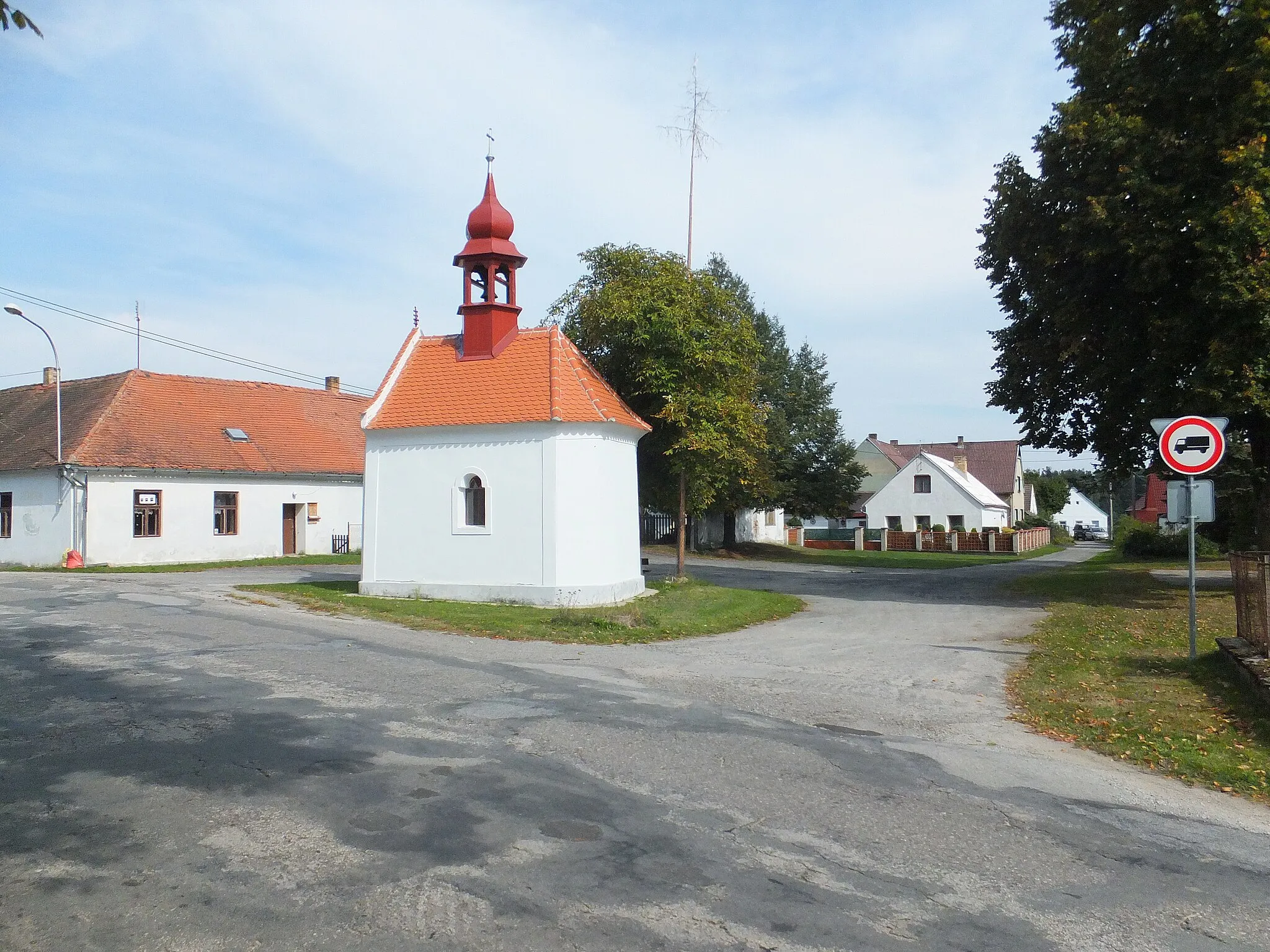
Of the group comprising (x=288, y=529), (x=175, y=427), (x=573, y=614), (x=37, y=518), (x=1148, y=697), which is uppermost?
(x=175, y=427)

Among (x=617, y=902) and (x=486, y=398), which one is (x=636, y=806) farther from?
(x=486, y=398)

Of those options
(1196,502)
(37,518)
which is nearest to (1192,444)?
(1196,502)

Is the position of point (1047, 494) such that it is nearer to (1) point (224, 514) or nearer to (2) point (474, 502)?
(1) point (224, 514)

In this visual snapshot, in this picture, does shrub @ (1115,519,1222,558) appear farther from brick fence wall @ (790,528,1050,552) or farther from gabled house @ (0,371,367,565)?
gabled house @ (0,371,367,565)

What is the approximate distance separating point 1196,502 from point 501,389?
13.6 metres

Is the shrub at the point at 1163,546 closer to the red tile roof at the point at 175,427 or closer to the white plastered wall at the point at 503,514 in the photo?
the white plastered wall at the point at 503,514

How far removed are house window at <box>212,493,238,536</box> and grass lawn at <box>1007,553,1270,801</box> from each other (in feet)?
91.2

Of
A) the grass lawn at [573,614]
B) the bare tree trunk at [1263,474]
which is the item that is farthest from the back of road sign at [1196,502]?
the bare tree trunk at [1263,474]

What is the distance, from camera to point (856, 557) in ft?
159

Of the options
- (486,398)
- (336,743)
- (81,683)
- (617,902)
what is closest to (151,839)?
(336,743)

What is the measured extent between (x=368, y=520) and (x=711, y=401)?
8.39 m

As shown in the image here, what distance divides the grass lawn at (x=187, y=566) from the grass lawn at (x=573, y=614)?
32.6ft

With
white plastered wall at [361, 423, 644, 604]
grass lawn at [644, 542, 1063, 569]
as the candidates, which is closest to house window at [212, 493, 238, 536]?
white plastered wall at [361, 423, 644, 604]

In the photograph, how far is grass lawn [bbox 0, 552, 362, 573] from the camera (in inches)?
1145
